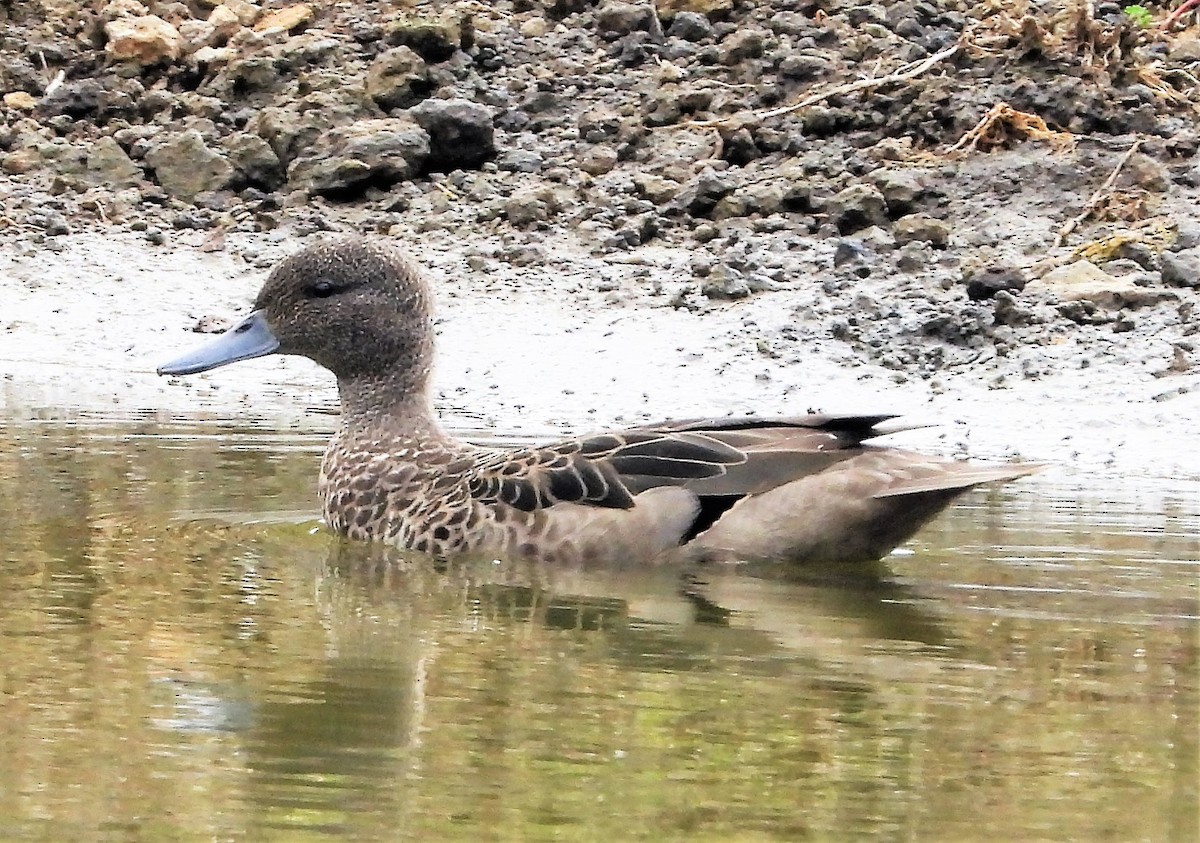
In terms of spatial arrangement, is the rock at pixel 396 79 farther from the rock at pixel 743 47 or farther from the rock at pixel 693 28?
the rock at pixel 743 47

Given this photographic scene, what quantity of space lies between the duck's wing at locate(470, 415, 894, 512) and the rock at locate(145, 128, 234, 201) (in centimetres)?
604

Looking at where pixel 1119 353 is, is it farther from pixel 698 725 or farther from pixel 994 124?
pixel 698 725

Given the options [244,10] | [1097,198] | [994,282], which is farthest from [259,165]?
[1097,198]

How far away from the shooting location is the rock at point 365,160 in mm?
12305

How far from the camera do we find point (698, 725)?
454cm

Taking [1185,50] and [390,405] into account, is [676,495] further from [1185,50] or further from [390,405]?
[1185,50]

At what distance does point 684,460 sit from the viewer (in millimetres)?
6836

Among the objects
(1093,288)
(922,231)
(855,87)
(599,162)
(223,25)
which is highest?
(223,25)

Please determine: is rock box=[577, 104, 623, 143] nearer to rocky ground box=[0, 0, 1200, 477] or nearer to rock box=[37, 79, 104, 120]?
rocky ground box=[0, 0, 1200, 477]

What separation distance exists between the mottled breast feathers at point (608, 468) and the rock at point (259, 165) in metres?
5.97

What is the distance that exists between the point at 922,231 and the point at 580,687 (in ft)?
20.8

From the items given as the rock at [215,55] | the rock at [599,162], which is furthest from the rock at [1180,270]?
the rock at [215,55]

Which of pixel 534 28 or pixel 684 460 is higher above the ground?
pixel 534 28

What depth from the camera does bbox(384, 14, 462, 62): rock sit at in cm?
1299
